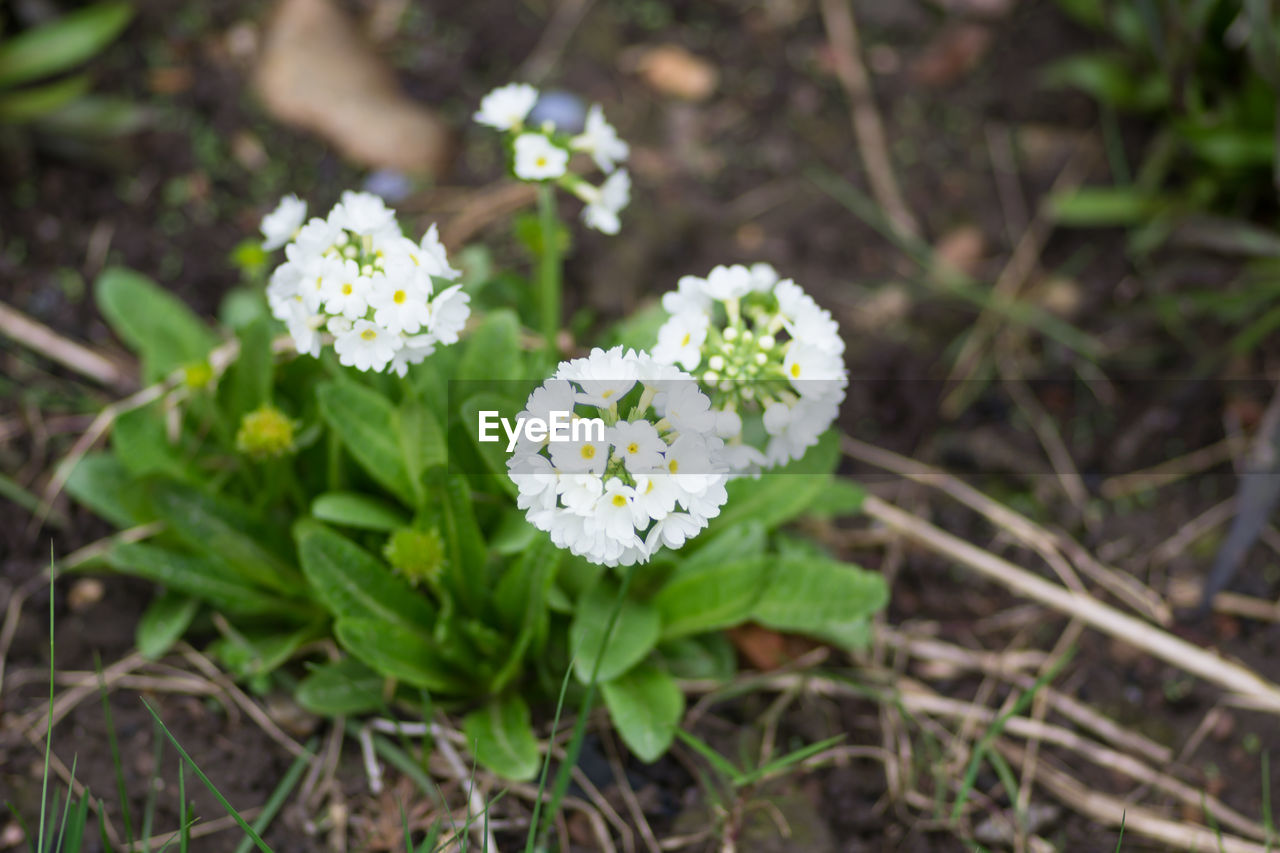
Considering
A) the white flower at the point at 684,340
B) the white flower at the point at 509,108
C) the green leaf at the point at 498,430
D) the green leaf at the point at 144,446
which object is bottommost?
the green leaf at the point at 144,446

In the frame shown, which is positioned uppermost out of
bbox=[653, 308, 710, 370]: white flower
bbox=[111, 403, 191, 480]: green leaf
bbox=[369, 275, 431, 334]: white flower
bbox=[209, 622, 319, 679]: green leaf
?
bbox=[369, 275, 431, 334]: white flower

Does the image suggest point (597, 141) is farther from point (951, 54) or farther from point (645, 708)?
point (951, 54)

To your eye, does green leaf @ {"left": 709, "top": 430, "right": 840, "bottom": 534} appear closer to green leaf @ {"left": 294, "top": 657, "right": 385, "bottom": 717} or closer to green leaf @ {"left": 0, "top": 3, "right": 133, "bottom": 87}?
green leaf @ {"left": 294, "top": 657, "right": 385, "bottom": 717}

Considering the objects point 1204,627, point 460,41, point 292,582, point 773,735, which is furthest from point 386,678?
point 460,41

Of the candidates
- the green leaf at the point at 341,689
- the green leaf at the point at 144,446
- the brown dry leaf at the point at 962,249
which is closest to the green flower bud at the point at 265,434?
the green leaf at the point at 144,446

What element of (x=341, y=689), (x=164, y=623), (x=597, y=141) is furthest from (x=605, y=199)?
(x=164, y=623)

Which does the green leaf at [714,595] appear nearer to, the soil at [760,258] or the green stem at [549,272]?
the soil at [760,258]

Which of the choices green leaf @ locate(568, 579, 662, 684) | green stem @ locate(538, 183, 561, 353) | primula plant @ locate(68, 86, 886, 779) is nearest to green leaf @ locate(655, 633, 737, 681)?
primula plant @ locate(68, 86, 886, 779)
